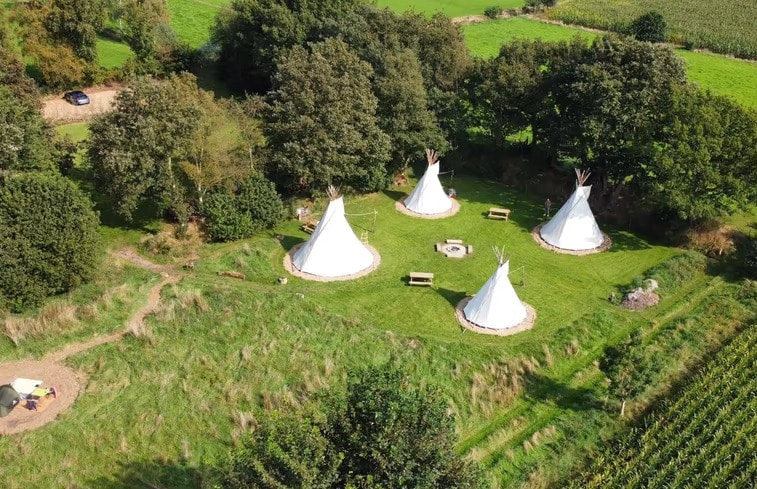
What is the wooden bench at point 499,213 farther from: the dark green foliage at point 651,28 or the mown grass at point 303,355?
the dark green foliage at point 651,28

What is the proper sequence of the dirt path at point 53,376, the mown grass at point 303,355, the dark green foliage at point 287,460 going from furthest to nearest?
1. the dirt path at point 53,376
2. the mown grass at point 303,355
3. the dark green foliage at point 287,460

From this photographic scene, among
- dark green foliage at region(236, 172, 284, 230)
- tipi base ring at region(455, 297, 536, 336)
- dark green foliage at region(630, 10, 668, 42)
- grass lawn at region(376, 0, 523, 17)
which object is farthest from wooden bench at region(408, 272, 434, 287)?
grass lawn at region(376, 0, 523, 17)

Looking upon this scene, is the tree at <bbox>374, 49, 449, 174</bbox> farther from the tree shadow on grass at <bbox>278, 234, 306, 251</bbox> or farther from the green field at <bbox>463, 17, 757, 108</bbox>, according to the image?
the green field at <bbox>463, 17, 757, 108</bbox>

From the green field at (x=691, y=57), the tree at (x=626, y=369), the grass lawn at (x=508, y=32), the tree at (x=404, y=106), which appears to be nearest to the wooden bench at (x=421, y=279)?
the tree at (x=626, y=369)

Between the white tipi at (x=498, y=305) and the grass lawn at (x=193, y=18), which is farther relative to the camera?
the grass lawn at (x=193, y=18)

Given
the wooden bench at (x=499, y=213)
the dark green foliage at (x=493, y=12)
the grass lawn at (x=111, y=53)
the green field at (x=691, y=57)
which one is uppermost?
the dark green foliage at (x=493, y=12)

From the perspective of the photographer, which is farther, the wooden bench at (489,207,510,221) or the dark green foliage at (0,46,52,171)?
the wooden bench at (489,207,510,221)

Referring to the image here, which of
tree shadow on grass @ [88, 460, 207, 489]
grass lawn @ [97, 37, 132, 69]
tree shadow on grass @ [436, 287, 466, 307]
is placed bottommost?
tree shadow on grass @ [88, 460, 207, 489]

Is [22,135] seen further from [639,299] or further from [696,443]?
[696,443]
